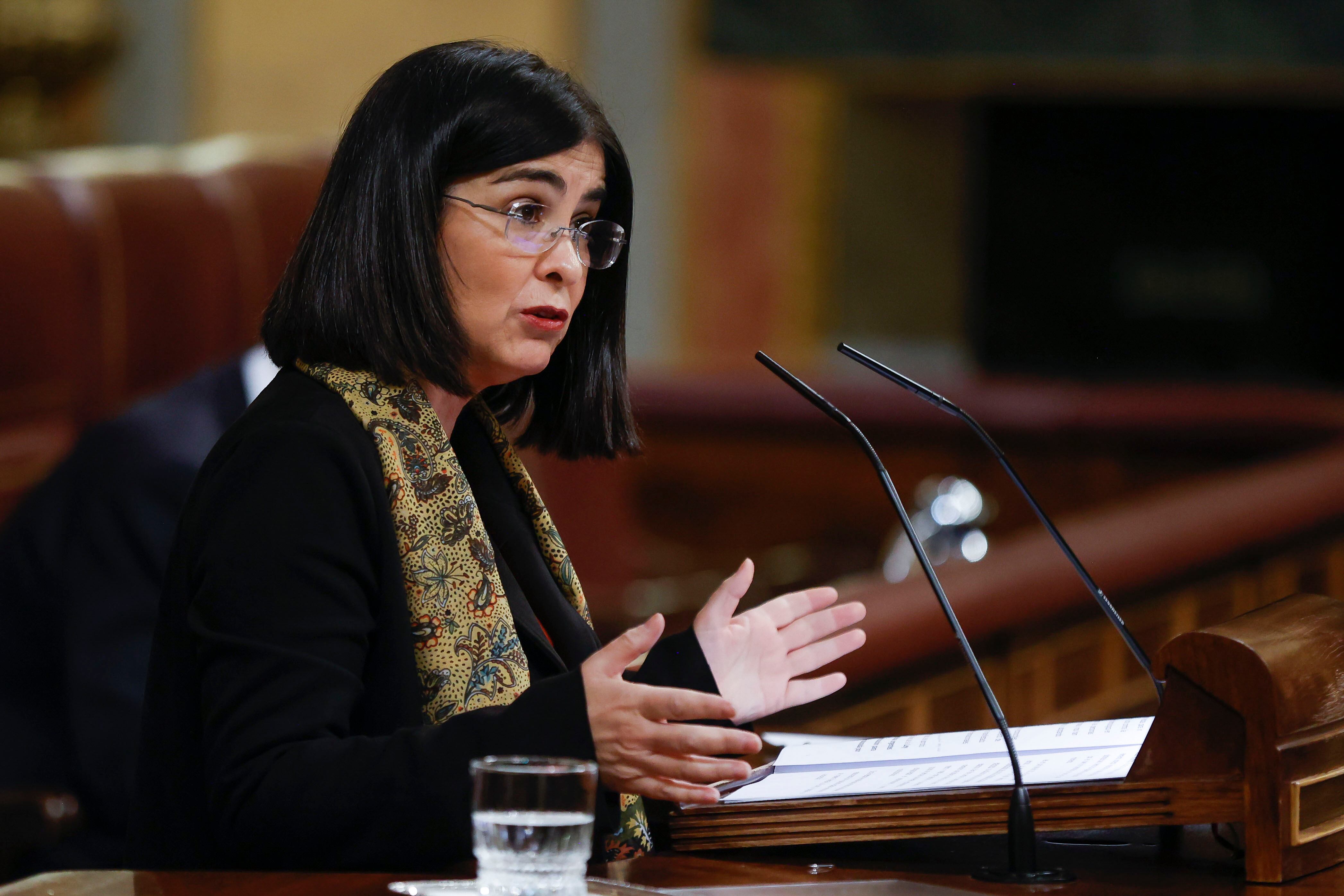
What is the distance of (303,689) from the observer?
1.06m

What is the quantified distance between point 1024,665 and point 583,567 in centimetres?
259

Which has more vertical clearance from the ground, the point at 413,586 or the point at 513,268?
the point at 513,268

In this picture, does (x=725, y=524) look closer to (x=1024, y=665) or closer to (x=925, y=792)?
(x=1024, y=665)

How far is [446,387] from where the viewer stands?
1262 millimetres

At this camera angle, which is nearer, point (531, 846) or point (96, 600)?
point (531, 846)

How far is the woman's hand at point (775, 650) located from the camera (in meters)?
1.23

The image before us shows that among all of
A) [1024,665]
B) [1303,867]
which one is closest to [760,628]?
[1303,867]

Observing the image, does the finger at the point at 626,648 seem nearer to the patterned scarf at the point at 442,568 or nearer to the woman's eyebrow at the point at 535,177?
the patterned scarf at the point at 442,568

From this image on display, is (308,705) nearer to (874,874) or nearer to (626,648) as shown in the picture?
(626,648)

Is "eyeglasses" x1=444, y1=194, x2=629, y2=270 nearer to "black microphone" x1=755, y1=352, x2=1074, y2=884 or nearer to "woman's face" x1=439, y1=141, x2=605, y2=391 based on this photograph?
"woman's face" x1=439, y1=141, x2=605, y2=391

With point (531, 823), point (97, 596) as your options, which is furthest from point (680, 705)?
point (97, 596)

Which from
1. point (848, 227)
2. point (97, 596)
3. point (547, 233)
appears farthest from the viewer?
point (848, 227)

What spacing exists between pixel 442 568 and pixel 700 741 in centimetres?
28

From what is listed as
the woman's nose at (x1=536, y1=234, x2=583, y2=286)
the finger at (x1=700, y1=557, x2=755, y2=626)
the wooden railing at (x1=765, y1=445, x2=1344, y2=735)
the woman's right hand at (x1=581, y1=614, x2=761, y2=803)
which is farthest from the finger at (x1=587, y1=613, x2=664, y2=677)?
the wooden railing at (x1=765, y1=445, x2=1344, y2=735)
